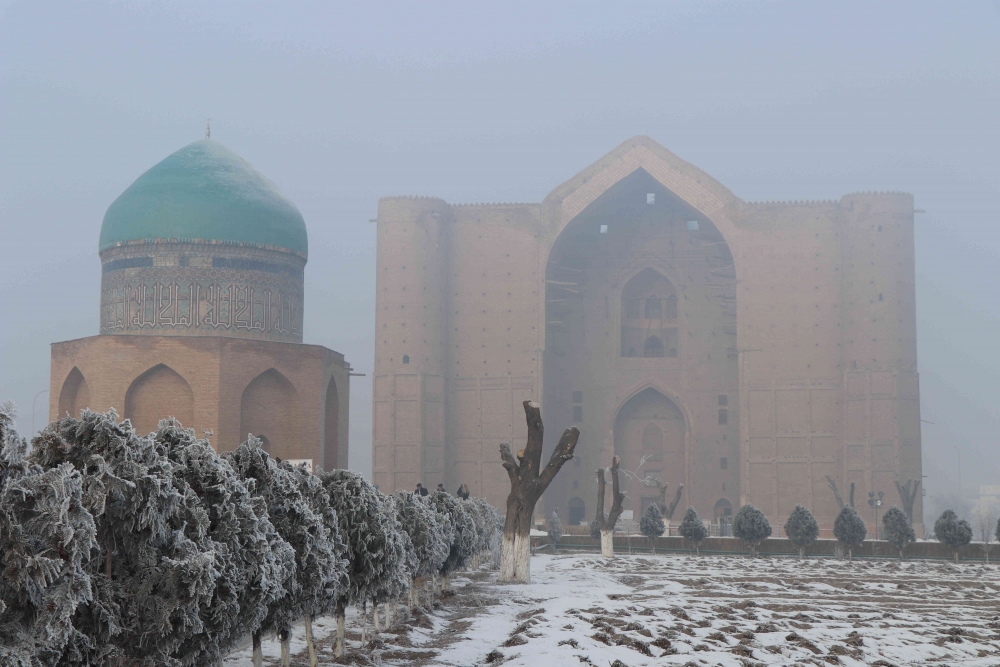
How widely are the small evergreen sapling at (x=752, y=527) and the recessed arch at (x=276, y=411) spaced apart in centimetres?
854

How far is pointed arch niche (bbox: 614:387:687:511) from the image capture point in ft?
115

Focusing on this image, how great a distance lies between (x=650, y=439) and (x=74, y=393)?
20.0 m

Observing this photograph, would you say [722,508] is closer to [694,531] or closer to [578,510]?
[578,510]

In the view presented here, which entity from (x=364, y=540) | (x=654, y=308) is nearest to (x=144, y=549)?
(x=364, y=540)

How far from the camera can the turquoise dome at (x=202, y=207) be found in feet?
71.5

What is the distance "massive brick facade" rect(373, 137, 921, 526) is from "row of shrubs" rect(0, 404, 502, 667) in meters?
26.0

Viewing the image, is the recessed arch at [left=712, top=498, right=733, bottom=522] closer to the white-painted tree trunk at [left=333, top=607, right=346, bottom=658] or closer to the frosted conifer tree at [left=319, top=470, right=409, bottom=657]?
the frosted conifer tree at [left=319, top=470, right=409, bottom=657]

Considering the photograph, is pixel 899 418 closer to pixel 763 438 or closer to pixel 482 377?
pixel 763 438

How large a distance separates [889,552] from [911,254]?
48.9ft

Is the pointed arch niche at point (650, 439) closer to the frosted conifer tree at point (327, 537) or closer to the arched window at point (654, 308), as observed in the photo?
the arched window at point (654, 308)

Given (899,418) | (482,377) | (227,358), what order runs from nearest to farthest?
(227,358) → (899,418) → (482,377)

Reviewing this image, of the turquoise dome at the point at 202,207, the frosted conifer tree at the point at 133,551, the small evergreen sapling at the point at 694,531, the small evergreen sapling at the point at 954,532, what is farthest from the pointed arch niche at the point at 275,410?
the frosted conifer tree at the point at 133,551

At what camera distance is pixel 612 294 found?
35438mm

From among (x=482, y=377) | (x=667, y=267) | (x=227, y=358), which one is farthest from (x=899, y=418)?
(x=227, y=358)
